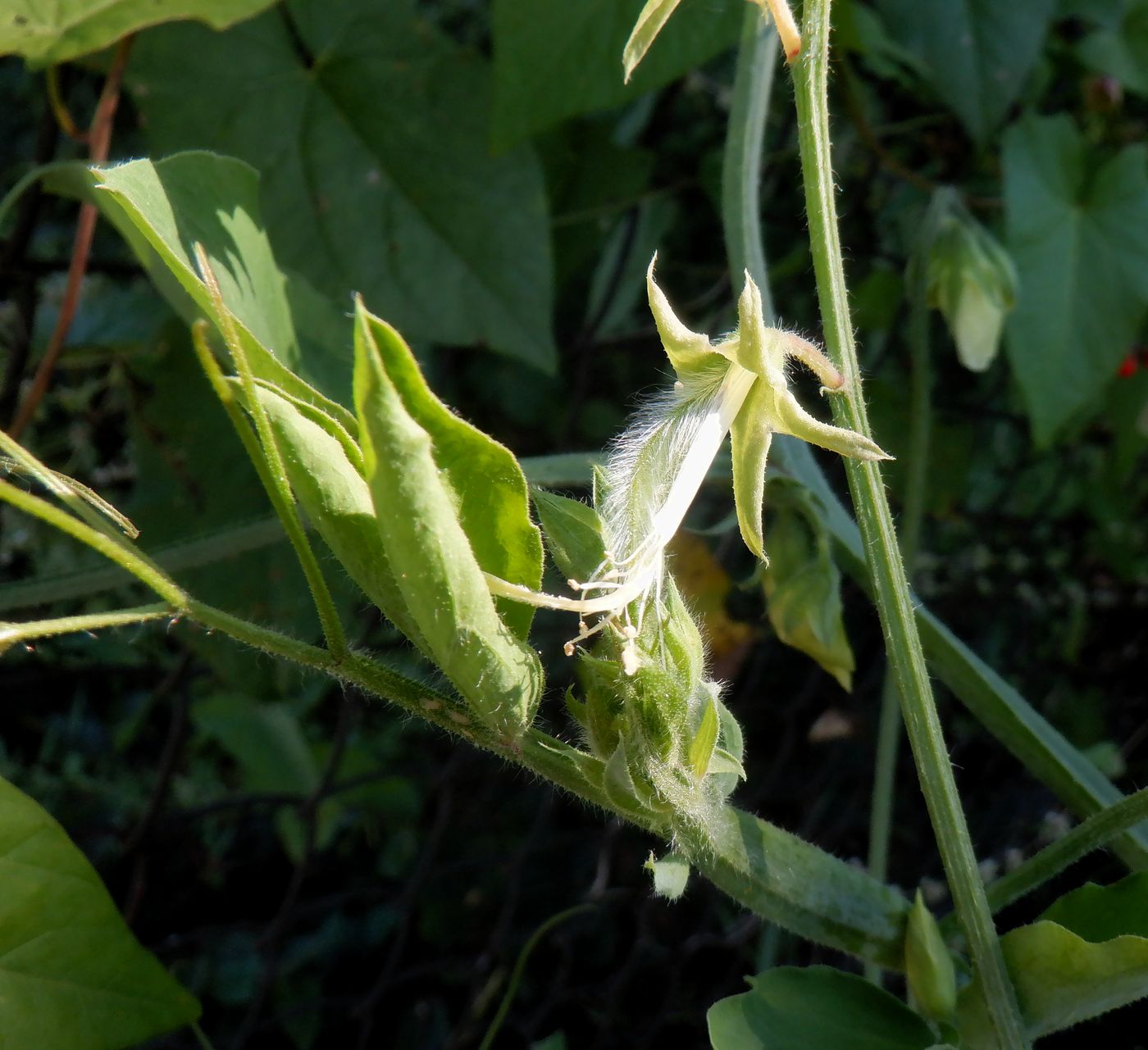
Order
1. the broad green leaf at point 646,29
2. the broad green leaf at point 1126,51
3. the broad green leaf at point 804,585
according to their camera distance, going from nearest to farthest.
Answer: the broad green leaf at point 646,29, the broad green leaf at point 804,585, the broad green leaf at point 1126,51

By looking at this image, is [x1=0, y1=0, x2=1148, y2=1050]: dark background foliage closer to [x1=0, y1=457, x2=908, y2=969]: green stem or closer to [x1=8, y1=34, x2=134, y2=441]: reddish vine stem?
[x1=8, y1=34, x2=134, y2=441]: reddish vine stem

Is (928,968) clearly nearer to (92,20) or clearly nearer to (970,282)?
(970,282)

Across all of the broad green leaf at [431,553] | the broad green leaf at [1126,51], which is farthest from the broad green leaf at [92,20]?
the broad green leaf at [1126,51]

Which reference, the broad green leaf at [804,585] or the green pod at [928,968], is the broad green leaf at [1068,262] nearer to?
the broad green leaf at [804,585]

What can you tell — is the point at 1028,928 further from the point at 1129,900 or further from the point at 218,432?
the point at 218,432

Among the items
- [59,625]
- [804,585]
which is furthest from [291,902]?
[59,625]

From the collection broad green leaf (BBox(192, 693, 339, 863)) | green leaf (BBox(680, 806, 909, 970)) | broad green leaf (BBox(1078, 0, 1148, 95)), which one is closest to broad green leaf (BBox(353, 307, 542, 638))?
green leaf (BBox(680, 806, 909, 970))
